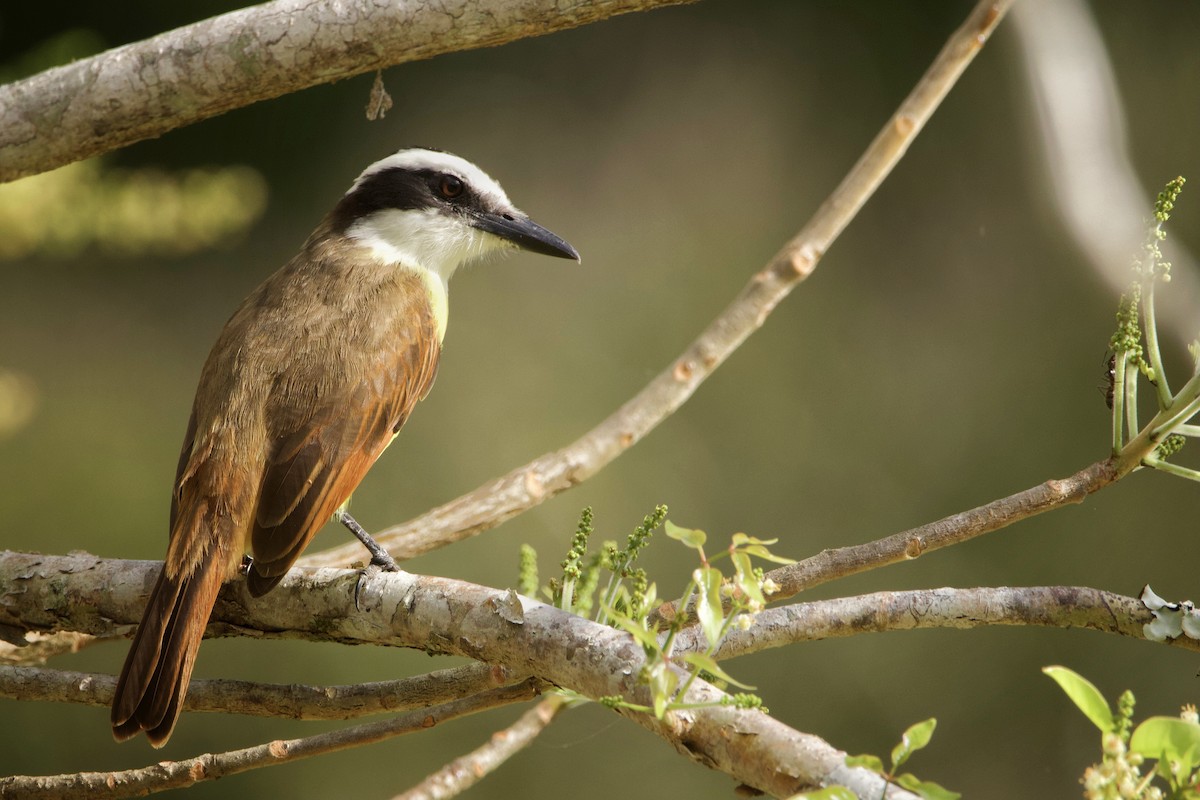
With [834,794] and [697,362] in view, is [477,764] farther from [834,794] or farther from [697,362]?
[834,794]

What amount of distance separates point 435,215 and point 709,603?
1709 mm

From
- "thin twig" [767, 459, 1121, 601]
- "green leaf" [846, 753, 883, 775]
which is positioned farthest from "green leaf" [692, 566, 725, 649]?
"thin twig" [767, 459, 1121, 601]

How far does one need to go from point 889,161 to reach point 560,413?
302cm

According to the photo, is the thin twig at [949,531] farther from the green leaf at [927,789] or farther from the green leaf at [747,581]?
the green leaf at [927,789]

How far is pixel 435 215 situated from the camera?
260 cm

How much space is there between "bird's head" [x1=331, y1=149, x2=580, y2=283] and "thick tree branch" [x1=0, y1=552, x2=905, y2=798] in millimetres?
947

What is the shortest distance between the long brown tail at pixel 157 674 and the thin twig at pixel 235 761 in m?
0.06

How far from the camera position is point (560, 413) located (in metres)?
5.10

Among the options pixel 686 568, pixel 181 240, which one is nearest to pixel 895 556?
pixel 181 240

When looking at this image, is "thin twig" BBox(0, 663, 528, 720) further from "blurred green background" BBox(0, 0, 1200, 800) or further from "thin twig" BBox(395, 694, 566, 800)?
"blurred green background" BBox(0, 0, 1200, 800)

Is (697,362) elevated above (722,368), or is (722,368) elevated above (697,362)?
(722,368)

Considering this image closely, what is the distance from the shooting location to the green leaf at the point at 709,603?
1.06m

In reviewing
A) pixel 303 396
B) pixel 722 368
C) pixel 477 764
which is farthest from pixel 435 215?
pixel 722 368

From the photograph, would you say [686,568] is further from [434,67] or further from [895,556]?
[895,556]
